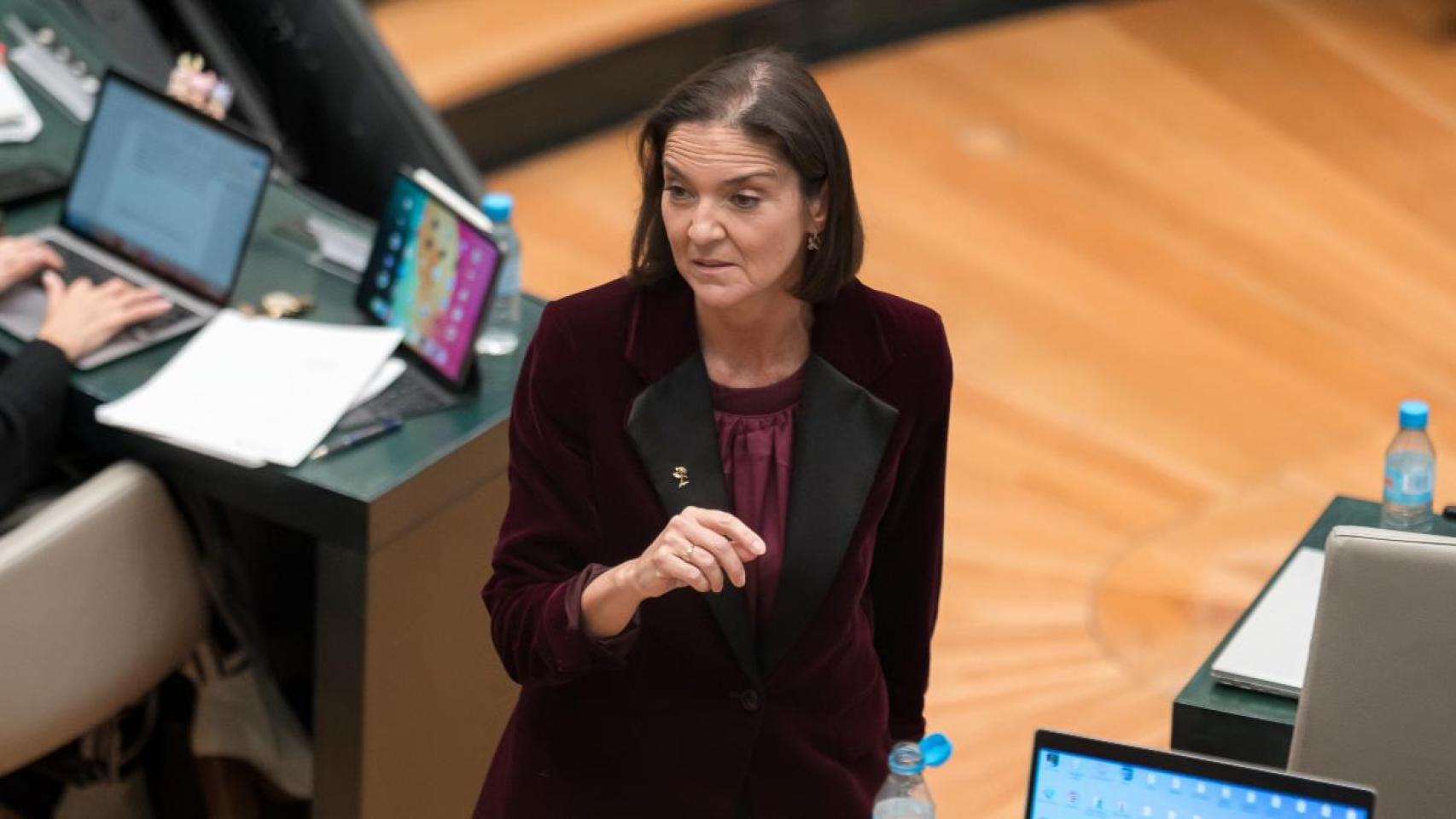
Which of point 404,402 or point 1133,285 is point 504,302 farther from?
point 1133,285

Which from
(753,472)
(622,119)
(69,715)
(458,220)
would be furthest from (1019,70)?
(753,472)

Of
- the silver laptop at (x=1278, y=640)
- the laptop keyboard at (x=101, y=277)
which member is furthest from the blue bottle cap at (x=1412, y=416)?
the laptop keyboard at (x=101, y=277)

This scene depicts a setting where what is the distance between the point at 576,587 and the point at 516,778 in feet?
0.87

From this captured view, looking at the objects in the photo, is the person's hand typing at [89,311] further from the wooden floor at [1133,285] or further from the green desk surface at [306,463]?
the wooden floor at [1133,285]

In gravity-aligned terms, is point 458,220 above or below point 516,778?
above

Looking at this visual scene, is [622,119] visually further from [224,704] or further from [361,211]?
[224,704]

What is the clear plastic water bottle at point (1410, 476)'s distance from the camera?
8.34 feet

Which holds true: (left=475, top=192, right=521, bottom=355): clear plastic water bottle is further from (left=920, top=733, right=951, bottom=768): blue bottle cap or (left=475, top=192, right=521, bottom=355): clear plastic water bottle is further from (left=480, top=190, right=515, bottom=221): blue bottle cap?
(left=920, top=733, right=951, bottom=768): blue bottle cap

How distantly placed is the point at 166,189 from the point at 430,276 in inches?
17.9

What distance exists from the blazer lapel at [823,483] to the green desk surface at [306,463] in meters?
0.83

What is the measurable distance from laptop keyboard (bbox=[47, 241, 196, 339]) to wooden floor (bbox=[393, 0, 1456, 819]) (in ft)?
3.93

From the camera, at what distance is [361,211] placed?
12.3ft

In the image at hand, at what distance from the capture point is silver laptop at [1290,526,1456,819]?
180cm

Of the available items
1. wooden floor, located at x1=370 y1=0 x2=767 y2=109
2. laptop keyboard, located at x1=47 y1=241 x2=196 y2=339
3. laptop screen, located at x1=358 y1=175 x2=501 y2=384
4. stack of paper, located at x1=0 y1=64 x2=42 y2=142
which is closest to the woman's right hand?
laptop screen, located at x1=358 y1=175 x2=501 y2=384
